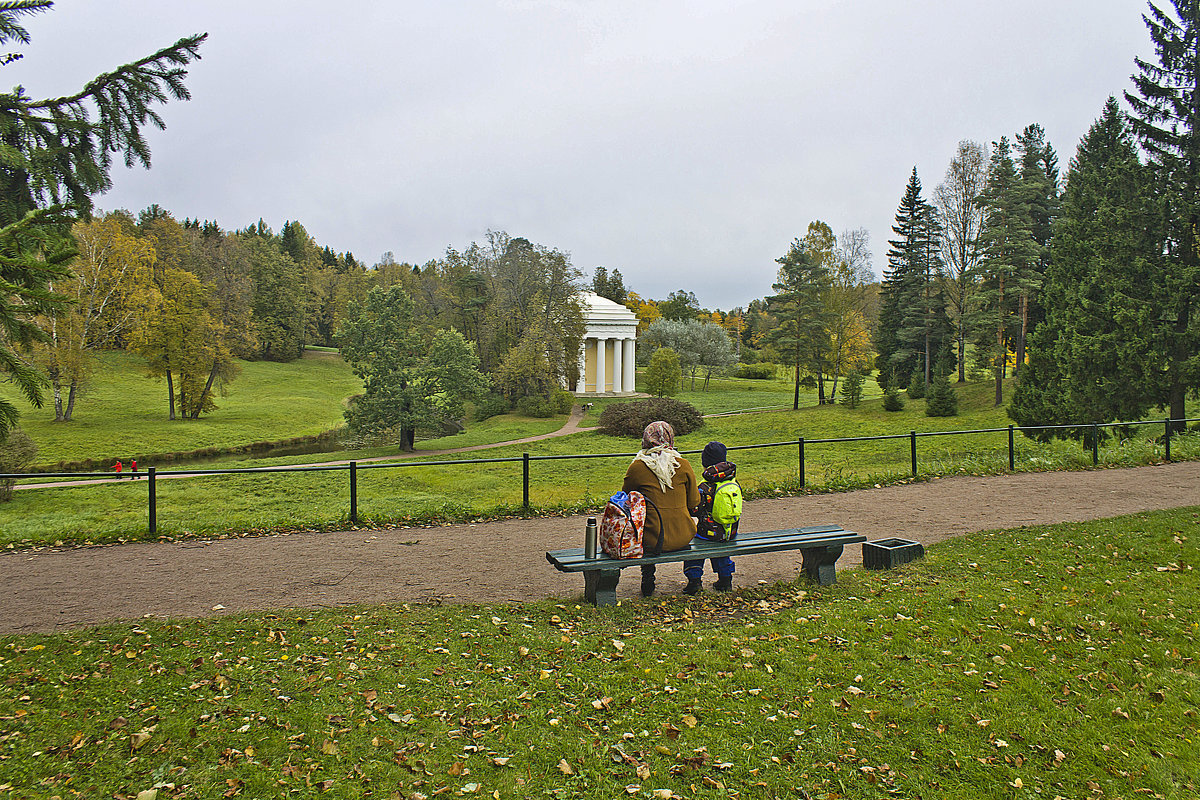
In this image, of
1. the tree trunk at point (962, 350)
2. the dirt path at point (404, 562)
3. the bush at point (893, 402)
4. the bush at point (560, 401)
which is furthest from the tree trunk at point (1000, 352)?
the dirt path at point (404, 562)

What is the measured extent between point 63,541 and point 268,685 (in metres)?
6.61

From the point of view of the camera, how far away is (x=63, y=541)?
893cm

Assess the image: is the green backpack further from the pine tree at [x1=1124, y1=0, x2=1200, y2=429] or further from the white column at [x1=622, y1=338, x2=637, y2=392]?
the white column at [x1=622, y1=338, x2=637, y2=392]

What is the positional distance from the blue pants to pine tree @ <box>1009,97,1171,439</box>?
21883mm

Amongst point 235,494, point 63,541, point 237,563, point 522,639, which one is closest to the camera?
point 522,639

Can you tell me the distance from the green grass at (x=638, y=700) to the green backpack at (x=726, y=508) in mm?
747

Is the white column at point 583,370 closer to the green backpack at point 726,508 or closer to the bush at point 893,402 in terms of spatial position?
the bush at point 893,402

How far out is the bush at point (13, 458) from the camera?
1797 centimetres

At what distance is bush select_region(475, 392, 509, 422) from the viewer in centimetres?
4628

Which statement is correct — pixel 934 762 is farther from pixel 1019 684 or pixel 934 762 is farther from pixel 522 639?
pixel 522 639

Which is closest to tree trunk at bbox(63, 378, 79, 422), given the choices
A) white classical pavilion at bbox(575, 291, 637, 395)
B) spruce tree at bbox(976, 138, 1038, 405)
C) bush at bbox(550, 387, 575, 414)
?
bush at bbox(550, 387, 575, 414)

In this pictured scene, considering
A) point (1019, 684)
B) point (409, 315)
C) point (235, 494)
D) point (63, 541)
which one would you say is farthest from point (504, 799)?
point (409, 315)

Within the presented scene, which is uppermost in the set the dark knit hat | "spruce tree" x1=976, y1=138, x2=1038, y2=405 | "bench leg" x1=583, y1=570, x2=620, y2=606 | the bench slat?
"spruce tree" x1=976, y1=138, x2=1038, y2=405

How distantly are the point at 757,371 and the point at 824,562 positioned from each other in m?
Result: 73.3
